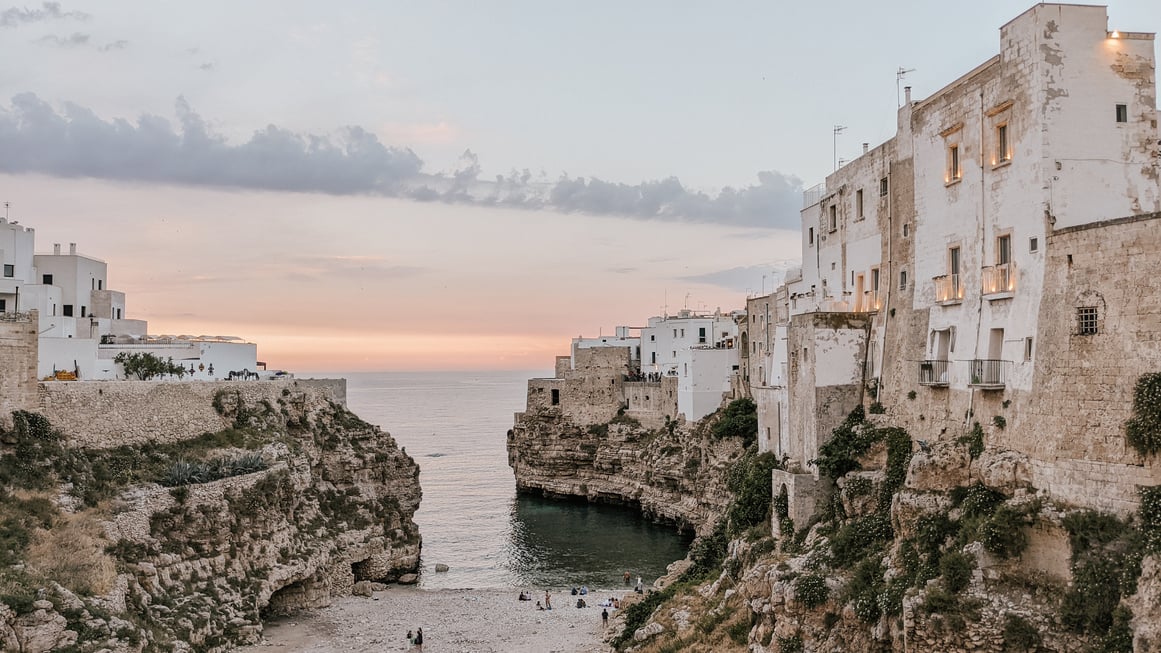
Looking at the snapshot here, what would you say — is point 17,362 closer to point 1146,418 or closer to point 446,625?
point 446,625

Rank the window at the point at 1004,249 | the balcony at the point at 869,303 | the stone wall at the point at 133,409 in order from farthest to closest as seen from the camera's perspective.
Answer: the stone wall at the point at 133,409 < the balcony at the point at 869,303 < the window at the point at 1004,249

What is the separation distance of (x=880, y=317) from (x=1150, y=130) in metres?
9.84

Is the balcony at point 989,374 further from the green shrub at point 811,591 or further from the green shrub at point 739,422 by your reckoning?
the green shrub at point 739,422

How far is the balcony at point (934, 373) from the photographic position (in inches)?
981

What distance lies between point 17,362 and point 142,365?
10.2 m

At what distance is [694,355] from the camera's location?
6100 cm

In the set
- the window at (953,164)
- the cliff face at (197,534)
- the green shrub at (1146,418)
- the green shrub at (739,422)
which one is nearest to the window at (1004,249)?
the window at (953,164)

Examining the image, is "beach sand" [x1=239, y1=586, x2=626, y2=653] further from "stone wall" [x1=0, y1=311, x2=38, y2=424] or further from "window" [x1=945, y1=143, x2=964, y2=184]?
"window" [x1=945, y1=143, x2=964, y2=184]

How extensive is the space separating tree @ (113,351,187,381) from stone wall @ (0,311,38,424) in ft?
30.8

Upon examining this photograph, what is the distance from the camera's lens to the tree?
142 feet

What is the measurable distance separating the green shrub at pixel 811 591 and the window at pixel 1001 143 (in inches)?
466

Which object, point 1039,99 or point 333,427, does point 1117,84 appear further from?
point 333,427

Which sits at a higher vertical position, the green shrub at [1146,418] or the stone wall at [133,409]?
the green shrub at [1146,418]

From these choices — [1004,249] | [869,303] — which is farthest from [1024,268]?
[869,303]
